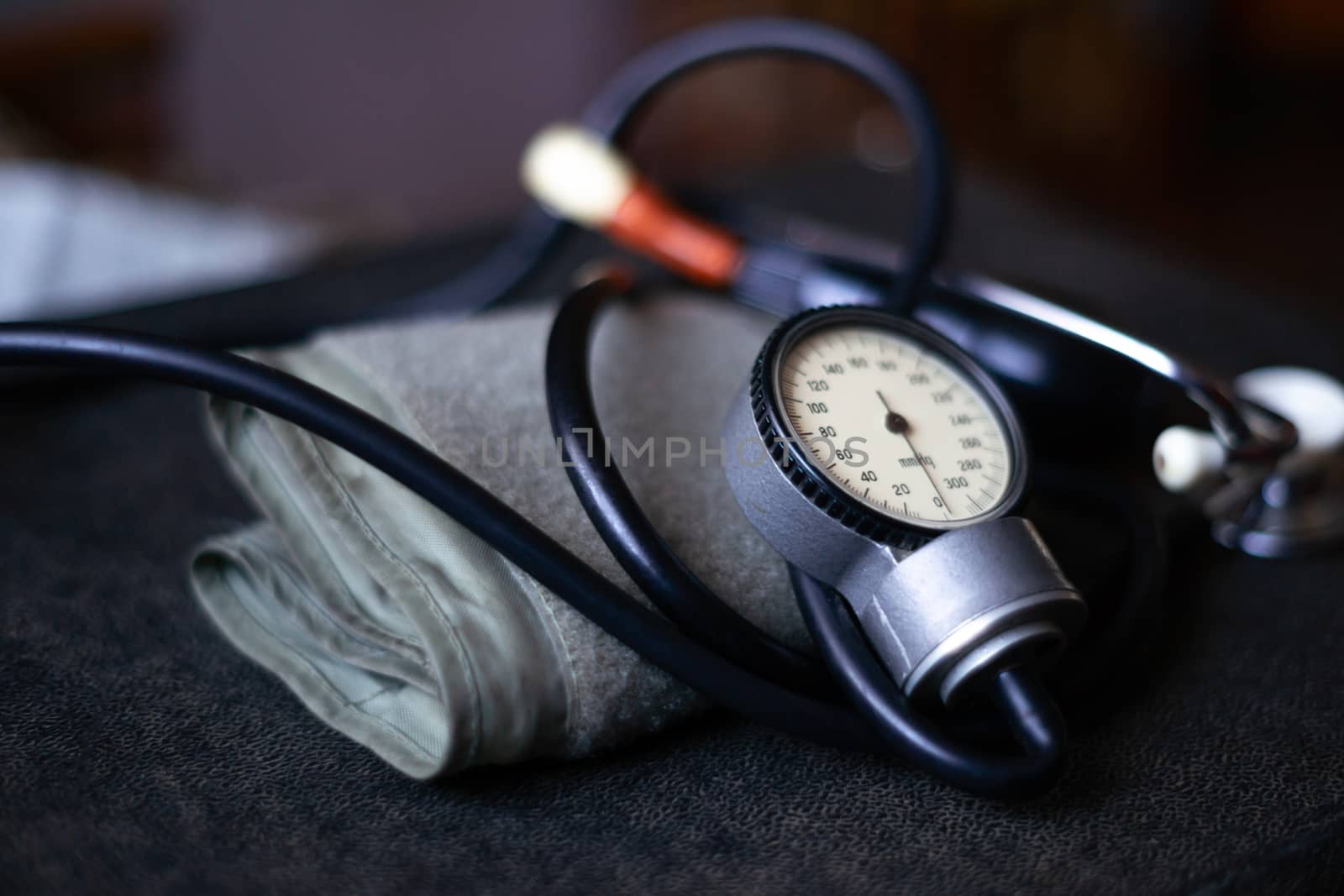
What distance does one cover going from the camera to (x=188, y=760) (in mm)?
393

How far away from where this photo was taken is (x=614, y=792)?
39cm

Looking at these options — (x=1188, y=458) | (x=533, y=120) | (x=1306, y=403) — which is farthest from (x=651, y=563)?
(x=533, y=120)

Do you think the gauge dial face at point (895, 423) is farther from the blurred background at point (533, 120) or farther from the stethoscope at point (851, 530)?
the blurred background at point (533, 120)

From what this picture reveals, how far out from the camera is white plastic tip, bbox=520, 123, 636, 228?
653 mm

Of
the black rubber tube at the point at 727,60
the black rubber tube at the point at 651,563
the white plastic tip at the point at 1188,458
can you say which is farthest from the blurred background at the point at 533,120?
the black rubber tube at the point at 651,563

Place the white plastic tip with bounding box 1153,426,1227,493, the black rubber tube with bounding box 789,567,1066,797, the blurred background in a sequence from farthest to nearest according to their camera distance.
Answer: the blurred background, the white plastic tip with bounding box 1153,426,1227,493, the black rubber tube with bounding box 789,567,1066,797

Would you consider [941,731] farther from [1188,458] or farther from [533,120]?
[533,120]

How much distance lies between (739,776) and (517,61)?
4.46 ft

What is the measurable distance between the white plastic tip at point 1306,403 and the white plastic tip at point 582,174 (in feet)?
1.12

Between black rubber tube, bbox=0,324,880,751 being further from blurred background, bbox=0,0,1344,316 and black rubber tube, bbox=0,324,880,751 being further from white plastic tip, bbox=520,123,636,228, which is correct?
blurred background, bbox=0,0,1344,316

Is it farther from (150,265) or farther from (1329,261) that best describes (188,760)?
(1329,261)

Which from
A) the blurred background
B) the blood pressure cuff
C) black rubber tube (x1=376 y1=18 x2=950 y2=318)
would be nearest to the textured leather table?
the blood pressure cuff

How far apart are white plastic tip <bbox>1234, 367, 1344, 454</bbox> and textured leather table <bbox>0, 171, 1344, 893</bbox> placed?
0.08 m

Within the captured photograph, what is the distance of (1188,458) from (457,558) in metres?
0.32
